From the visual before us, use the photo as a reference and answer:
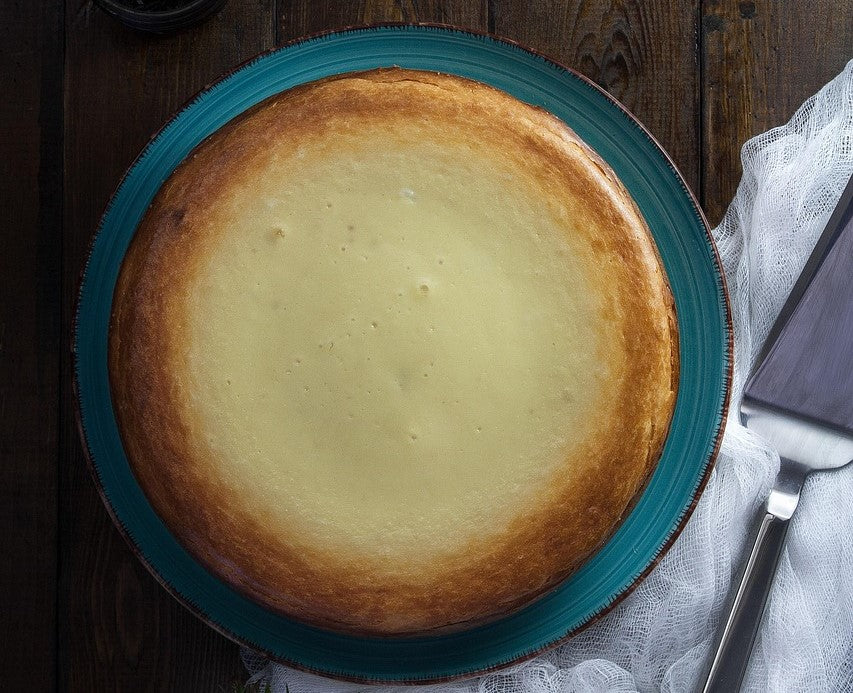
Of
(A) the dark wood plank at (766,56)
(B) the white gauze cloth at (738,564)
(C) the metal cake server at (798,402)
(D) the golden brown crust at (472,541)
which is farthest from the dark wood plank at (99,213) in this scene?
(C) the metal cake server at (798,402)

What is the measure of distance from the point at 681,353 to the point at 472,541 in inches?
12.1

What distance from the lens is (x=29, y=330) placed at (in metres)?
1.12

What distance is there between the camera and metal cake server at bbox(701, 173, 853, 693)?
3.25 feet

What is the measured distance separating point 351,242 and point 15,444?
58cm

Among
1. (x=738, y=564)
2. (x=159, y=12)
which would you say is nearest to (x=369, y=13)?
(x=159, y=12)

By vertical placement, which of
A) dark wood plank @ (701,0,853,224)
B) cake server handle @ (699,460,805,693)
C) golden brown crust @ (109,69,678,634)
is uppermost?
dark wood plank @ (701,0,853,224)

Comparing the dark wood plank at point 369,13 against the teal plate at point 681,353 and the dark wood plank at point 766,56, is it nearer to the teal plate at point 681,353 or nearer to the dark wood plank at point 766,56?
the teal plate at point 681,353

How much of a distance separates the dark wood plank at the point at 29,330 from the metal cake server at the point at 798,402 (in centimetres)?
84

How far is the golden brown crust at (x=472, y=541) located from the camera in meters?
0.81

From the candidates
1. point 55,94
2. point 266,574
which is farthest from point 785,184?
point 55,94

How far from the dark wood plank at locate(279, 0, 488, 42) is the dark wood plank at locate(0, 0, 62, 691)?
0.98 feet

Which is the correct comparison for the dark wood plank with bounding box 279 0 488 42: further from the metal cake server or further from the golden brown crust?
the metal cake server

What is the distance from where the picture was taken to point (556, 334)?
811mm

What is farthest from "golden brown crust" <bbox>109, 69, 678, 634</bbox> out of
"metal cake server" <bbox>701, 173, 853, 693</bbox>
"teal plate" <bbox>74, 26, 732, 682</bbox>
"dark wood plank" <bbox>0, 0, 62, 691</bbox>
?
"dark wood plank" <bbox>0, 0, 62, 691</bbox>
